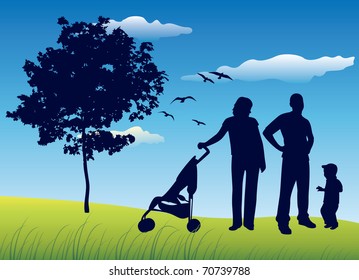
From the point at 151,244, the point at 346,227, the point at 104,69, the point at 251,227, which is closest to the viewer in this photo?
the point at 151,244

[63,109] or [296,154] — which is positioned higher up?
[63,109]

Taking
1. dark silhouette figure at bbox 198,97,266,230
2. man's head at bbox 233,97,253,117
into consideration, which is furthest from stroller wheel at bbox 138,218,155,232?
man's head at bbox 233,97,253,117

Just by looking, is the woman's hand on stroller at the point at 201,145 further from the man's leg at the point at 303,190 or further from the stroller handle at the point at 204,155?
the man's leg at the point at 303,190

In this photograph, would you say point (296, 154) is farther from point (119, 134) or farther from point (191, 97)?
point (119, 134)

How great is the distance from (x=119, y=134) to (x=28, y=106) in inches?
137

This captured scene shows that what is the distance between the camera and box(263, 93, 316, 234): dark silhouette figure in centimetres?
1507

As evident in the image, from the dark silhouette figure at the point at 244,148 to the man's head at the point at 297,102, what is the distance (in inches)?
40.9

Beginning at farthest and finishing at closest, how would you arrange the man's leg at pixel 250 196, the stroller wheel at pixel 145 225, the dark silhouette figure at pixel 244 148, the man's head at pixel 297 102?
the man's head at pixel 297 102
the stroller wheel at pixel 145 225
the man's leg at pixel 250 196
the dark silhouette figure at pixel 244 148

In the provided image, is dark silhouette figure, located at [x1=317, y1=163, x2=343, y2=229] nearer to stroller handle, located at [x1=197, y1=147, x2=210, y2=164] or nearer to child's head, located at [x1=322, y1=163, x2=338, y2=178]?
child's head, located at [x1=322, y1=163, x2=338, y2=178]

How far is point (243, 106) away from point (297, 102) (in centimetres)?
135

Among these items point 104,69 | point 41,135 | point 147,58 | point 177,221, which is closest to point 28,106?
point 41,135

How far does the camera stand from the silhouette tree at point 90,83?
22.7 metres

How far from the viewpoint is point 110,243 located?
14.8 m

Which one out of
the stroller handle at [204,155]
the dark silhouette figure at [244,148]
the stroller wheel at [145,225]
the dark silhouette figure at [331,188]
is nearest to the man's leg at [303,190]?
the dark silhouette figure at [331,188]
